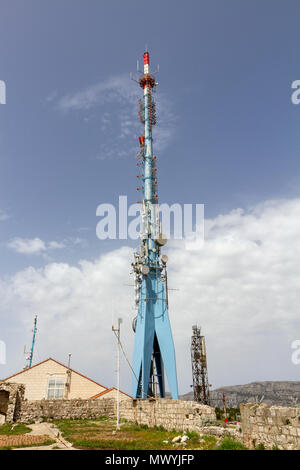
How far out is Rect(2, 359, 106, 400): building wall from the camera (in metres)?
30.0

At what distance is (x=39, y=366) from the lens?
31.0m

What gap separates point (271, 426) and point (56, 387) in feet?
87.9

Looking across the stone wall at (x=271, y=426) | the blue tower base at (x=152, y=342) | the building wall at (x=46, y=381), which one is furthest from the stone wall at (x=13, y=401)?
the stone wall at (x=271, y=426)

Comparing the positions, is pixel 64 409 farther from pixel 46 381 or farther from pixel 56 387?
pixel 46 381

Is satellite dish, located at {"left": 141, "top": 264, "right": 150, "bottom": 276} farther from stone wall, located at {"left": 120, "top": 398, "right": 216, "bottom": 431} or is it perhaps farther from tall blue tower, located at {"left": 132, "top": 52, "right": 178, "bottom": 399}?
stone wall, located at {"left": 120, "top": 398, "right": 216, "bottom": 431}

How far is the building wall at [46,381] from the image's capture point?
30.0 meters

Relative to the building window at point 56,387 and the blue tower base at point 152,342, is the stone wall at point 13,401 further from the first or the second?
the blue tower base at point 152,342

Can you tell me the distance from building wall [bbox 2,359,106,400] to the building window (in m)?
0.30

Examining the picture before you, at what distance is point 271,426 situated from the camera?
8680 millimetres

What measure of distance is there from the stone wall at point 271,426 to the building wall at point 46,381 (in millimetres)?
24494

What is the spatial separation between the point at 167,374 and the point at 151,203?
16.3 m

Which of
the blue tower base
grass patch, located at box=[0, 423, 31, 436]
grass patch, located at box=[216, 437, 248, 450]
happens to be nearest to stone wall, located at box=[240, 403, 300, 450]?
grass patch, located at box=[216, 437, 248, 450]
